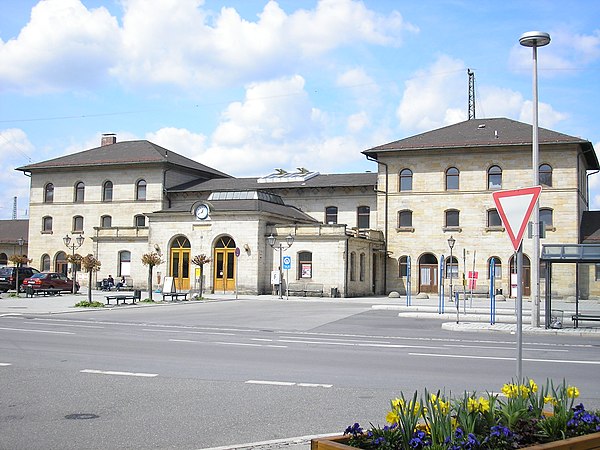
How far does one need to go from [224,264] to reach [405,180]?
49.6ft

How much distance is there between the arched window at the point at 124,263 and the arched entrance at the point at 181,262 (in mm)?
4980

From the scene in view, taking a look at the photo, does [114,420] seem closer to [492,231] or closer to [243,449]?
[243,449]

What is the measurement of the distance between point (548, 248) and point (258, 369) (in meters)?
12.8

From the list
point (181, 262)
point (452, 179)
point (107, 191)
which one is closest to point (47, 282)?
point (181, 262)

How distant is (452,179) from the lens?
2036 inches

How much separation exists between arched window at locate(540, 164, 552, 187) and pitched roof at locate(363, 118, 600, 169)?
1.77 m

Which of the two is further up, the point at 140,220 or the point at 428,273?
the point at 140,220

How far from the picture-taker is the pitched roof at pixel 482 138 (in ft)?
162

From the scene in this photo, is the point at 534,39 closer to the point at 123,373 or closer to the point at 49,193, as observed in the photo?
the point at 123,373

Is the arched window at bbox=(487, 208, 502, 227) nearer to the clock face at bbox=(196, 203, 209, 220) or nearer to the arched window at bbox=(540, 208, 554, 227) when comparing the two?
the arched window at bbox=(540, 208, 554, 227)

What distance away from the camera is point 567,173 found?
159 feet

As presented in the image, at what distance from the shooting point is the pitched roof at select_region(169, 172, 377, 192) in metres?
57.1

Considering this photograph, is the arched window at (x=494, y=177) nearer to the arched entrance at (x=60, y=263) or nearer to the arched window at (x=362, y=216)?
the arched window at (x=362, y=216)

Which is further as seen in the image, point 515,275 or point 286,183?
point 286,183
